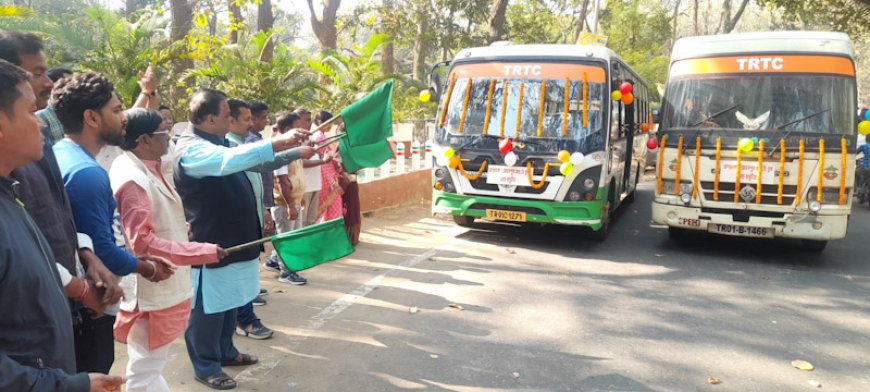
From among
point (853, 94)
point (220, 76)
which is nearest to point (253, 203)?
point (853, 94)

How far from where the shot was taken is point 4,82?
1.56 m

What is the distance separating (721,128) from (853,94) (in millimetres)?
1424

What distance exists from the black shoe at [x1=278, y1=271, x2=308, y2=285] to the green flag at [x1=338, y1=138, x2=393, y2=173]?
283 centimetres

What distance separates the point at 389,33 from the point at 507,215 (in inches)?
481

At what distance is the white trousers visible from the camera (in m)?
2.95

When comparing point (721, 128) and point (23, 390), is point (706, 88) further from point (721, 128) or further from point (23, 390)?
point (23, 390)

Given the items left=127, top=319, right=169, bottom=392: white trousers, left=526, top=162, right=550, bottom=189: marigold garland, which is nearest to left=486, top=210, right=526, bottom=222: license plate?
left=526, top=162, right=550, bottom=189: marigold garland

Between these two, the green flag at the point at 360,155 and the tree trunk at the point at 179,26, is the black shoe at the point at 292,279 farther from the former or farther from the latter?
the tree trunk at the point at 179,26

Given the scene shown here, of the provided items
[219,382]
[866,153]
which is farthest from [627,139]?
[219,382]

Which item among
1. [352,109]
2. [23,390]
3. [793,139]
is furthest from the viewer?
[793,139]

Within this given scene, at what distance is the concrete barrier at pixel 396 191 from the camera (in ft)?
32.1

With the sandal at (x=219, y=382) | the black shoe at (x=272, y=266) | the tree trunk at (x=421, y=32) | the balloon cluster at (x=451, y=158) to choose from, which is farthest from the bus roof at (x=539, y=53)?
the tree trunk at (x=421, y=32)

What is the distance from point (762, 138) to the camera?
7047mm

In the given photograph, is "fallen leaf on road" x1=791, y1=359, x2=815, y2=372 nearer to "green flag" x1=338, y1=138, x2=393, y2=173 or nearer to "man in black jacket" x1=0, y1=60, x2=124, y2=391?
"green flag" x1=338, y1=138, x2=393, y2=173
